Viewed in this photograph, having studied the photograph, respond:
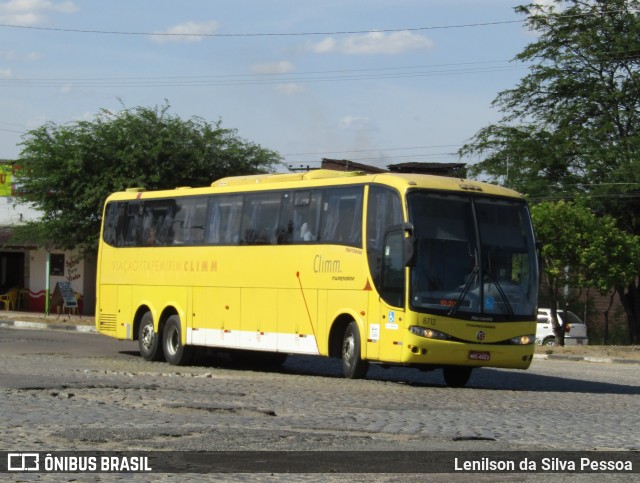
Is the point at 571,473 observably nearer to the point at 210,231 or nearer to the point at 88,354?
the point at 210,231

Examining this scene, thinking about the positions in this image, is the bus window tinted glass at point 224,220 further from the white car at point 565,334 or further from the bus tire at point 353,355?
the white car at point 565,334

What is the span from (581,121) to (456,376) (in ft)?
96.1

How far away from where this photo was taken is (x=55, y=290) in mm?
49719

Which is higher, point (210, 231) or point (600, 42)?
point (600, 42)

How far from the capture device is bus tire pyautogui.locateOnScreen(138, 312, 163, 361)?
25516 millimetres

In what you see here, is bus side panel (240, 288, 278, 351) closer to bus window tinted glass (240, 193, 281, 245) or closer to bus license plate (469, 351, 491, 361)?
bus window tinted glass (240, 193, 281, 245)

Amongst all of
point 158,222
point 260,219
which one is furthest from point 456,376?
point 158,222

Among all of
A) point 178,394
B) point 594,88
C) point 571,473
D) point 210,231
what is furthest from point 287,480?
point 594,88

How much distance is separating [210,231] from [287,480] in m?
15.9

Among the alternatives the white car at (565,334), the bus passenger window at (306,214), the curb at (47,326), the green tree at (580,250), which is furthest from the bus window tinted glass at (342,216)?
the white car at (565,334)

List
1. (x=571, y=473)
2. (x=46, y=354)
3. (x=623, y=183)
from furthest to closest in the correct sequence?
(x=623, y=183)
(x=46, y=354)
(x=571, y=473)

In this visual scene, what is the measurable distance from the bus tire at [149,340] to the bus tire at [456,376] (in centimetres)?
728

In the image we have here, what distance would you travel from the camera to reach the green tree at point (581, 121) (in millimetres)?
46125

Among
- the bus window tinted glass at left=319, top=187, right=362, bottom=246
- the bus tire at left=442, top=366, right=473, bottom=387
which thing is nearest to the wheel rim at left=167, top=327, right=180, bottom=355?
the bus window tinted glass at left=319, top=187, right=362, bottom=246
